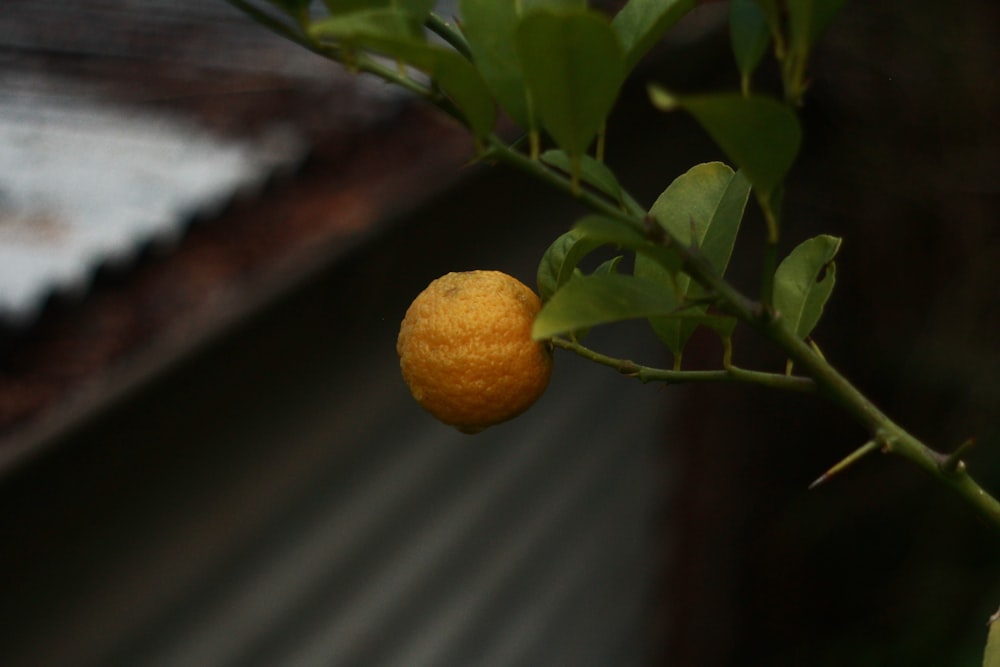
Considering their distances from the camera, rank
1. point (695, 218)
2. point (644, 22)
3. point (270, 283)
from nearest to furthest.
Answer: point (644, 22) < point (695, 218) < point (270, 283)

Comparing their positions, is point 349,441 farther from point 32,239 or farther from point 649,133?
point 649,133

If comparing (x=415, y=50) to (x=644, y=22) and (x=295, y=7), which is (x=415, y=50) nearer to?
(x=295, y=7)

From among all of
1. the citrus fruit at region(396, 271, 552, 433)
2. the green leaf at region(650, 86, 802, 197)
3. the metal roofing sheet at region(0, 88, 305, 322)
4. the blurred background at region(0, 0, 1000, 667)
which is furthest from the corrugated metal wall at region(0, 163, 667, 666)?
the green leaf at region(650, 86, 802, 197)

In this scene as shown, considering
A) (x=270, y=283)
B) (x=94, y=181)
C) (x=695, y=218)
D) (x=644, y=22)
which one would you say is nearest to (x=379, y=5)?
(x=644, y=22)

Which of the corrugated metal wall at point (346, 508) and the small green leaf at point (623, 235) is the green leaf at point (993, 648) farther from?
the corrugated metal wall at point (346, 508)

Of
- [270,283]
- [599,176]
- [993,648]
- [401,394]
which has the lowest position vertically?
[401,394]

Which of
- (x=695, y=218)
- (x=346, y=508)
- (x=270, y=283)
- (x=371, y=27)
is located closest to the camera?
(x=371, y=27)

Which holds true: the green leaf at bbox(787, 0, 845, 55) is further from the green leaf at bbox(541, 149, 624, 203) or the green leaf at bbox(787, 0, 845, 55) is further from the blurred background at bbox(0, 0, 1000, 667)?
the blurred background at bbox(0, 0, 1000, 667)
